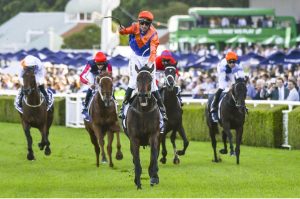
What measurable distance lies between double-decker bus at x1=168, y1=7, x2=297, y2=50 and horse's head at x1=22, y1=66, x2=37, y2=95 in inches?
1393

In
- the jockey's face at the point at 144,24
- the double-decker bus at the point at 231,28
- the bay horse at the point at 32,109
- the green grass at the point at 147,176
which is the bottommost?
the green grass at the point at 147,176

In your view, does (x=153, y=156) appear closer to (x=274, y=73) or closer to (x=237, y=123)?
(x=237, y=123)

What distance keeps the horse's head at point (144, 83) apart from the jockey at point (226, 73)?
4.37 metres

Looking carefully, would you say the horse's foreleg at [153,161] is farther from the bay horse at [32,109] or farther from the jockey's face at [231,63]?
the bay horse at [32,109]

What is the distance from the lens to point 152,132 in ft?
43.6

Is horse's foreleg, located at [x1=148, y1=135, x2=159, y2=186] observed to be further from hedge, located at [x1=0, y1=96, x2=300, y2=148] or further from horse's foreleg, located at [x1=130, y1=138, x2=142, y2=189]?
hedge, located at [x1=0, y1=96, x2=300, y2=148]

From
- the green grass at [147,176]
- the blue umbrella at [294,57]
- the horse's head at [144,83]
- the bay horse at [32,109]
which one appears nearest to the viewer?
the green grass at [147,176]

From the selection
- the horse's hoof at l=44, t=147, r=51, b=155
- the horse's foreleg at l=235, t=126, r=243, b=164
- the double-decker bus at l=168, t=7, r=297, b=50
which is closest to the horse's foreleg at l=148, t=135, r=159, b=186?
the horse's foreleg at l=235, t=126, r=243, b=164

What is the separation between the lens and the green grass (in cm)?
1270

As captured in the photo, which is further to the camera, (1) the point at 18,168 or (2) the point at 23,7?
(2) the point at 23,7

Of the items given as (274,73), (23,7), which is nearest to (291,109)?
(274,73)

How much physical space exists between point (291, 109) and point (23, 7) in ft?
317

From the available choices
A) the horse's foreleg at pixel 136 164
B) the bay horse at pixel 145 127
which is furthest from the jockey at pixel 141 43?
the horse's foreleg at pixel 136 164

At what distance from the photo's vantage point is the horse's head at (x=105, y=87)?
1580 cm
